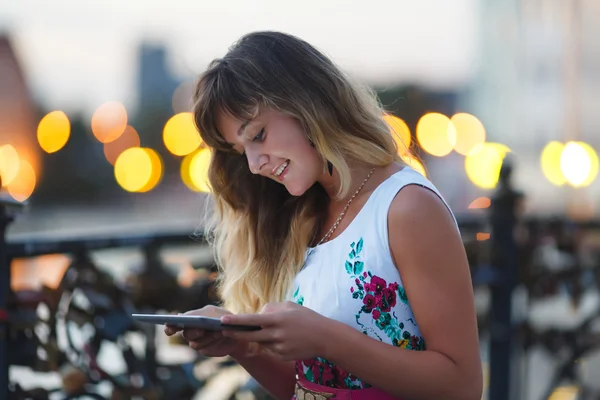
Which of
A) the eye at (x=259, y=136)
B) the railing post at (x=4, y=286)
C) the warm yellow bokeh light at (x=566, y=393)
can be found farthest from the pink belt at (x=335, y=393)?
the warm yellow bokeh light at (x=566, y=393)

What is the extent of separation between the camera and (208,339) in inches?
79.1

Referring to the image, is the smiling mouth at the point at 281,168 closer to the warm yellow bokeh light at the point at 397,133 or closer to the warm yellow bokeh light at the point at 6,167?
the warm yellow bokeh light at the point at 397,133

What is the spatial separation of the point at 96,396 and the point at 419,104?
1881cm

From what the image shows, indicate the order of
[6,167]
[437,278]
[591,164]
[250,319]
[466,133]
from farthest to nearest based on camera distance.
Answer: [466,133] < [6,167] < [591,164] < [437,278] < [250,319]

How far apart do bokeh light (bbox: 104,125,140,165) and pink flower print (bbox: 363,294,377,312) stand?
31613 millimetres

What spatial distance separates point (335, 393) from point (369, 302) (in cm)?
23

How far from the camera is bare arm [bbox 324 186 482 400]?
1871 mm

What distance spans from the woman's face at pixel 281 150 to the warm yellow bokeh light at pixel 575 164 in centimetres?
770

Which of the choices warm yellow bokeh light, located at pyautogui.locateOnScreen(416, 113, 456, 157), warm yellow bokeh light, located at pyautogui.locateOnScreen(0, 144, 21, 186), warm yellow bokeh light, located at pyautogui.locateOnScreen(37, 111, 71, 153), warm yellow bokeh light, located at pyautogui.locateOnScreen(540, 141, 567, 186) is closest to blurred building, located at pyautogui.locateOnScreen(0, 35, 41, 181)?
warm yellow bokeh light, located at pyautogui.locateOnScreen(37, 111, 71, 153)

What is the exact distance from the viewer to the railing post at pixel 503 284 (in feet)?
15.2

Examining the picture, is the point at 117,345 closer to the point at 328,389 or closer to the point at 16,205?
the point at 16,205

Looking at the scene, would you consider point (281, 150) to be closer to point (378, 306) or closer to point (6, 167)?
point (378, 306)

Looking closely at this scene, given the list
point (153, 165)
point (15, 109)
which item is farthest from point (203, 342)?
point (153, 165)

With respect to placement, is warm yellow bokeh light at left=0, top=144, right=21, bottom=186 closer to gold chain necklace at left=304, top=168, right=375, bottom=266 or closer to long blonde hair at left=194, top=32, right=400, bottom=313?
long blonde hair at left=194, top=32, right=400, bottom=313
